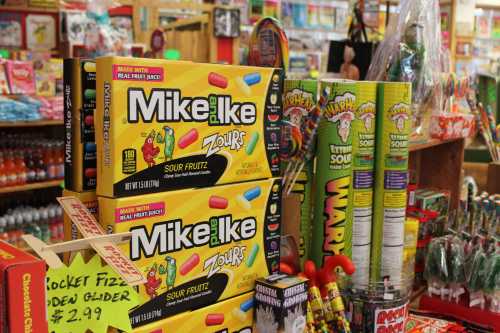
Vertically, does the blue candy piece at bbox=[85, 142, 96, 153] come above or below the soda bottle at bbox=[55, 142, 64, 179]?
above

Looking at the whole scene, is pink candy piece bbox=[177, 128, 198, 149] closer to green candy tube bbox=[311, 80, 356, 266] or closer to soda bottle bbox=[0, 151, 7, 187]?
green candy tube bbox=[311, 80, 356, 266]

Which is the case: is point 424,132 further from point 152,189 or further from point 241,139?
point 152,189

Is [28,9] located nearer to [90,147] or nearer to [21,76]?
[21,76]

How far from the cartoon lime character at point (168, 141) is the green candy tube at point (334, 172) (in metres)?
0.56

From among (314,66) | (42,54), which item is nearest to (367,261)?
(42,54)

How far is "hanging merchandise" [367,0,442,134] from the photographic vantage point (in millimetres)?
1924

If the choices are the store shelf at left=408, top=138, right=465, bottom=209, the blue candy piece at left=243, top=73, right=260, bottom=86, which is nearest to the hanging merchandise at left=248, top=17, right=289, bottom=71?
the blue candy piece at left=243, top=73, right=260, bottom=86

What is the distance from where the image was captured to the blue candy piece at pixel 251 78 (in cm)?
121

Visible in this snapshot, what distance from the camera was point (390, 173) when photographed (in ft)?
5.36

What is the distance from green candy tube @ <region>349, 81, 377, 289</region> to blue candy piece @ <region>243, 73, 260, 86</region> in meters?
0.43

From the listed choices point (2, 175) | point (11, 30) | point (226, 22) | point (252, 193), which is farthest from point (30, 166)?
point (252, 193)

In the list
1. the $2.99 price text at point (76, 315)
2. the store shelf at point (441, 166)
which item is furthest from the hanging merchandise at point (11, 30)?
the $2.99 price text at point (76, 315)

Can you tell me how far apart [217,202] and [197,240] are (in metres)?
0.09

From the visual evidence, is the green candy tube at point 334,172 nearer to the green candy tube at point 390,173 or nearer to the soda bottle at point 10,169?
the green candy tube at point 390,173
